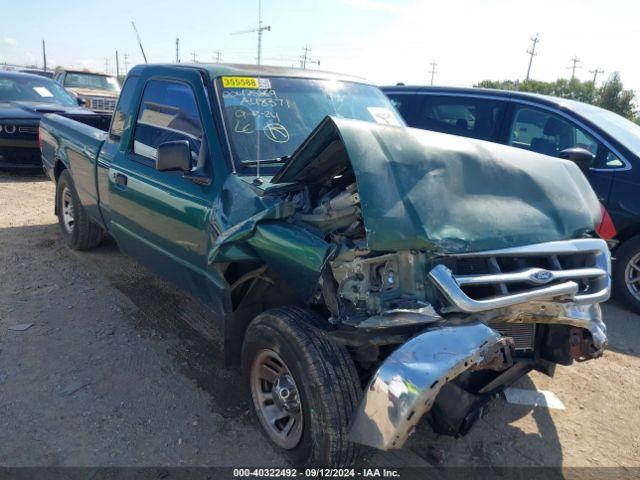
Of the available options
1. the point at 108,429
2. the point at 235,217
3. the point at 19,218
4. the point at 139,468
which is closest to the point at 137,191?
the point at 235,217

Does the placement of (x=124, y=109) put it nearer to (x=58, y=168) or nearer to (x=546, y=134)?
(x=58, y=168)

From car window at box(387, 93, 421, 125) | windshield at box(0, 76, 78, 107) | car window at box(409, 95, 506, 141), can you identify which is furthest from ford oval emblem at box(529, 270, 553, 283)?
windshield at box(0, 76, 78, 107)

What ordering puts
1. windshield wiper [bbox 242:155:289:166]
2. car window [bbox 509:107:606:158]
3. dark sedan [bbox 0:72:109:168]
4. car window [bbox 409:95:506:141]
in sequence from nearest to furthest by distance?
windshield wiper [bbox 242:155:289:166], car window [bbox 509:107:606:158], car window [bbox 409:95:506:141], dark sedan [bbox 0:72:109:168]

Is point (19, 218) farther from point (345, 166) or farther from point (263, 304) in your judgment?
point (345, 166)

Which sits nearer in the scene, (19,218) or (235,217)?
(235,217)

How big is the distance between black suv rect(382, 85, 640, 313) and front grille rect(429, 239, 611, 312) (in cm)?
239

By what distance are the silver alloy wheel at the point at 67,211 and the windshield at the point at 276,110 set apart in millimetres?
3156

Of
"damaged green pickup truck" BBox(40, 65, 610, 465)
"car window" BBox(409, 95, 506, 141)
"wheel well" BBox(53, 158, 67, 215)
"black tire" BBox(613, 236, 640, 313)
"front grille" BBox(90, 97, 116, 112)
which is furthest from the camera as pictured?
"front grille" BBox(90, 97, 116, 112)

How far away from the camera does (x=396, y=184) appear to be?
240 cm

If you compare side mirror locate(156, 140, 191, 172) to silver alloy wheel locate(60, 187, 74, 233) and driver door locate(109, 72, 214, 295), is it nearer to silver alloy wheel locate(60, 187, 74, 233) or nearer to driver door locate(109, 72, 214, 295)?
driver door locate(109, 72, 214, 295)

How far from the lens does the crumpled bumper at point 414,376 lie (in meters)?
1.96

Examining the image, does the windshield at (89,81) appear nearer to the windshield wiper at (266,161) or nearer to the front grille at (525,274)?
the windshield wiper at (266,161)

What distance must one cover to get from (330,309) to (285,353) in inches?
12.1

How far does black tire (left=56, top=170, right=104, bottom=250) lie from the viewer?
541 cm
